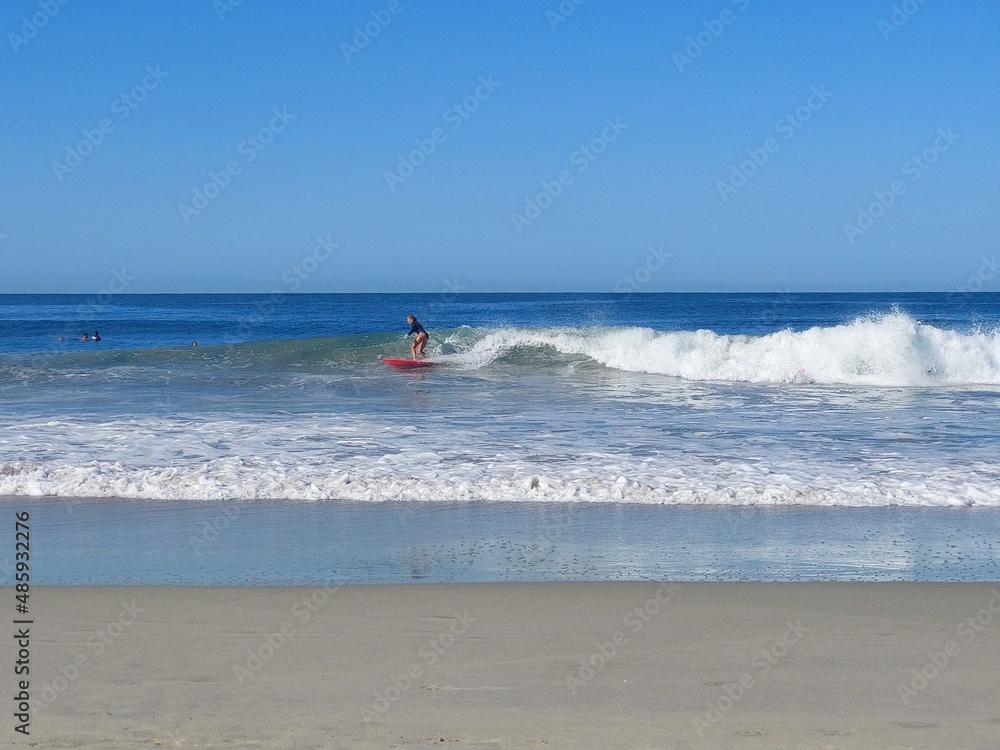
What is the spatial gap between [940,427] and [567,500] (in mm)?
6837

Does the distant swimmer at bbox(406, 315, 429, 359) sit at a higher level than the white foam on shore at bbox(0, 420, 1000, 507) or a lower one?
higher

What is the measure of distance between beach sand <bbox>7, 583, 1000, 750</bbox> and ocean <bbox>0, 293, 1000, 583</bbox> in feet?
1.94

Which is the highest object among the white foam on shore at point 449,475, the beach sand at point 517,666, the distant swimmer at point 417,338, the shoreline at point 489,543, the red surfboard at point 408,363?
the distant swimmer at point 417,338

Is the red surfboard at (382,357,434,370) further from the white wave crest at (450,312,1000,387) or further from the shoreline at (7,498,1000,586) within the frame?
the shoreline at (7,498,1000,586)

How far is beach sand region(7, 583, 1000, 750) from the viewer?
3707mm

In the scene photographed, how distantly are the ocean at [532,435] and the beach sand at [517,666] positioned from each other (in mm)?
593

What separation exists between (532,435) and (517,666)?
23.7 ft

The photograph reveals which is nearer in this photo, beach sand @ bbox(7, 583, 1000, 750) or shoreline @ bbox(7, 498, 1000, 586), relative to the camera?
beach sand @ bbox(7, 583, 1000, 750)

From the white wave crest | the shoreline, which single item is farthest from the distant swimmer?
the shoreline

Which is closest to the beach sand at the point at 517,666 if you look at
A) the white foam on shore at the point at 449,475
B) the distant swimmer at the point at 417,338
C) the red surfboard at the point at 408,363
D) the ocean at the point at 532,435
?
the ocean at the point at 532,435

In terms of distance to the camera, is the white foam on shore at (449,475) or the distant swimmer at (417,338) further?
the distant swimmer at (417,338)

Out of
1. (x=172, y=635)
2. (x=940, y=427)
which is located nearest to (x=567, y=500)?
(x=172, y=635)

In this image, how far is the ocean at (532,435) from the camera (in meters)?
7.95

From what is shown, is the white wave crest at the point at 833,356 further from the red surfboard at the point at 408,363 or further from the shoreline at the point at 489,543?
the shoreline at the point at 489,543
